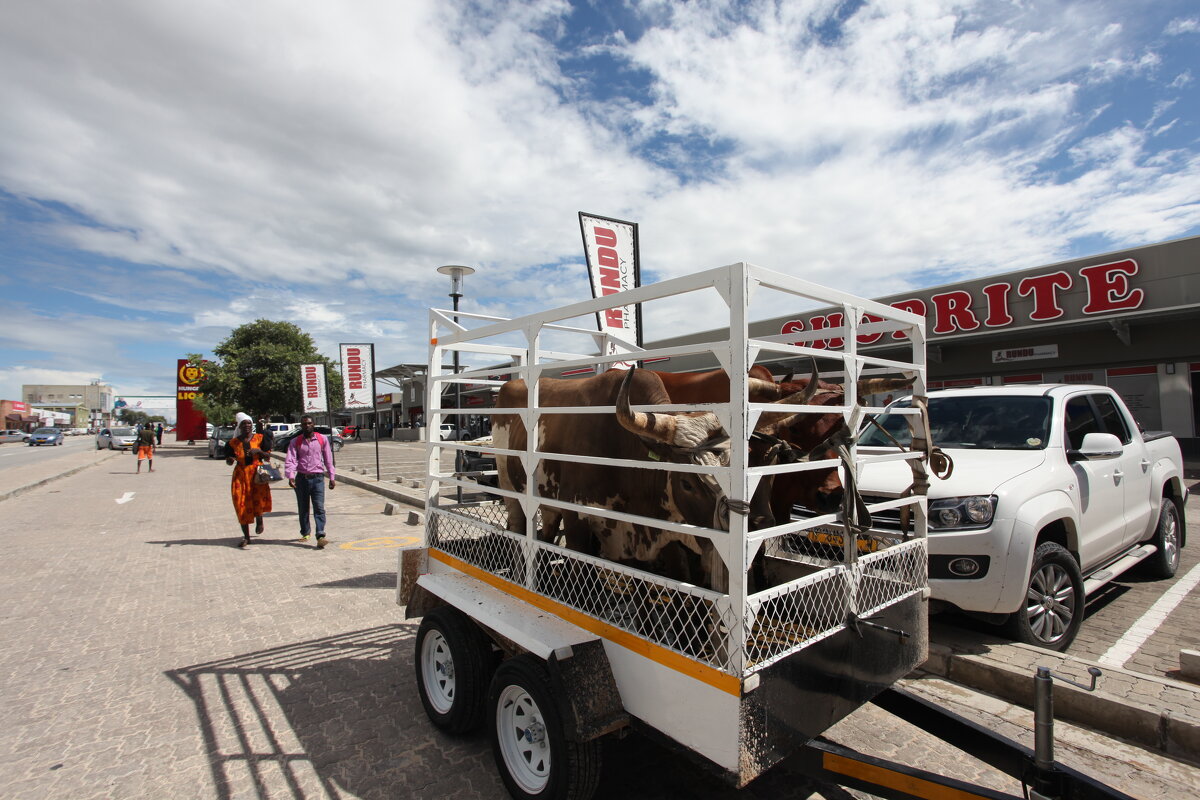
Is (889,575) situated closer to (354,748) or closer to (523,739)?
(523,739)

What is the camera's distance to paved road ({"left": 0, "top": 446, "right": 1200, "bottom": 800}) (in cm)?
312

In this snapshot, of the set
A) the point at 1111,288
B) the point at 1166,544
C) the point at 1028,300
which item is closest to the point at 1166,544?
the point at 1166,544

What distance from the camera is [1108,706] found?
3361mm

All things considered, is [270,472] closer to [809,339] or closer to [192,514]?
[192,514]

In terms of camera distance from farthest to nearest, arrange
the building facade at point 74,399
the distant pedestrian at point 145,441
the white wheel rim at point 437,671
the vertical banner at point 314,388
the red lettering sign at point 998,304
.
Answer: the building facade at point 74,399, the distant pedestrian at point 145,441, the vertical banner at point 314,388, the red lettering sign at point 998,304, the white wheel rim at point 437,671

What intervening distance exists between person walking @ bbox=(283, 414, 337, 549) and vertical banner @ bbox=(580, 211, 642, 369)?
15.7 ft

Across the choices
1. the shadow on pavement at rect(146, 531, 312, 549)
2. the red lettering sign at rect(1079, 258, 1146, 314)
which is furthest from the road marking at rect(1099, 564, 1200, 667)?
the red lettering sign at rect(1079, 258, 1146, 314)

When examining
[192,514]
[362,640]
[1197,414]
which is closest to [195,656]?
[362,640]

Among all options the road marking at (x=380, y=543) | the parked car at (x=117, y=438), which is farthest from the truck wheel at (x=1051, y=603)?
the parked car at (x=117, y=438)

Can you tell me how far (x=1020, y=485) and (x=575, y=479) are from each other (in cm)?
291

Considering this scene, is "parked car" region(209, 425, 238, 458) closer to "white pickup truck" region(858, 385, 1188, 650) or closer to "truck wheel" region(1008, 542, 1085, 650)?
"white pickup truck" region(858, 385, 1188, 650)

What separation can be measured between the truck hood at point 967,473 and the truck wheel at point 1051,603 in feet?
1.64

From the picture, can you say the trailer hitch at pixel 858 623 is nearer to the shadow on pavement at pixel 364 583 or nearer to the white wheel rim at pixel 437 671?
the white wheel rim at pixel 437 671

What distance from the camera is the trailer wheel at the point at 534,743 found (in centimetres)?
253
